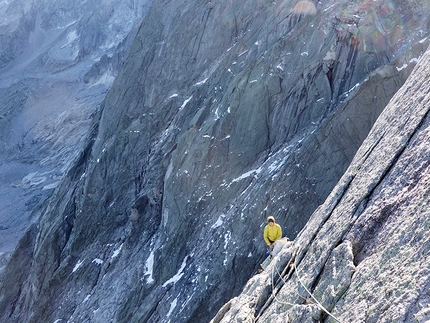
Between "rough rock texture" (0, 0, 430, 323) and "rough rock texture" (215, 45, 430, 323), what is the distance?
336 millimetres

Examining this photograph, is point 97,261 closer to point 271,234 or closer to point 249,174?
point 249,174

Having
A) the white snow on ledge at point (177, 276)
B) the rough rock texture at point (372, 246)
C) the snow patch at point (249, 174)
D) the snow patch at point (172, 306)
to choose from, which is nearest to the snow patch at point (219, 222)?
the snow patch at point (249, 174)

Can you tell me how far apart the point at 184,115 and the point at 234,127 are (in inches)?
243

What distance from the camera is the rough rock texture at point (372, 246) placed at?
578 centimetres

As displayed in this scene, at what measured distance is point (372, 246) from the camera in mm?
6918

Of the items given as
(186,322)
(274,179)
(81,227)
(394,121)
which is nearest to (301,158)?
(274,179)

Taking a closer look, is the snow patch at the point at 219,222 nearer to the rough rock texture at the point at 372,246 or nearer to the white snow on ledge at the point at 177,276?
the white snow on ledge at the point at 177,276

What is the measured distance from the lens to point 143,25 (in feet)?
131

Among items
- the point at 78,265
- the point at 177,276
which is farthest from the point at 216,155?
the point at 78,265

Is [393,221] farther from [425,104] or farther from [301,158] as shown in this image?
[301,158]

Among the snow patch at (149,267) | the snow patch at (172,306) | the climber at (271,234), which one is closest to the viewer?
the climber at (271,234)

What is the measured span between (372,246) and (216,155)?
57.1 feet

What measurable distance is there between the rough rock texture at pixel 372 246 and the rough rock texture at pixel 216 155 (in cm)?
34

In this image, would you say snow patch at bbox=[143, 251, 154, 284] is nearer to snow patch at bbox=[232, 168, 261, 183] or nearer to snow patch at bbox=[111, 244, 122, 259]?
snow patch at bbox=[111, 244, 122, 259]
